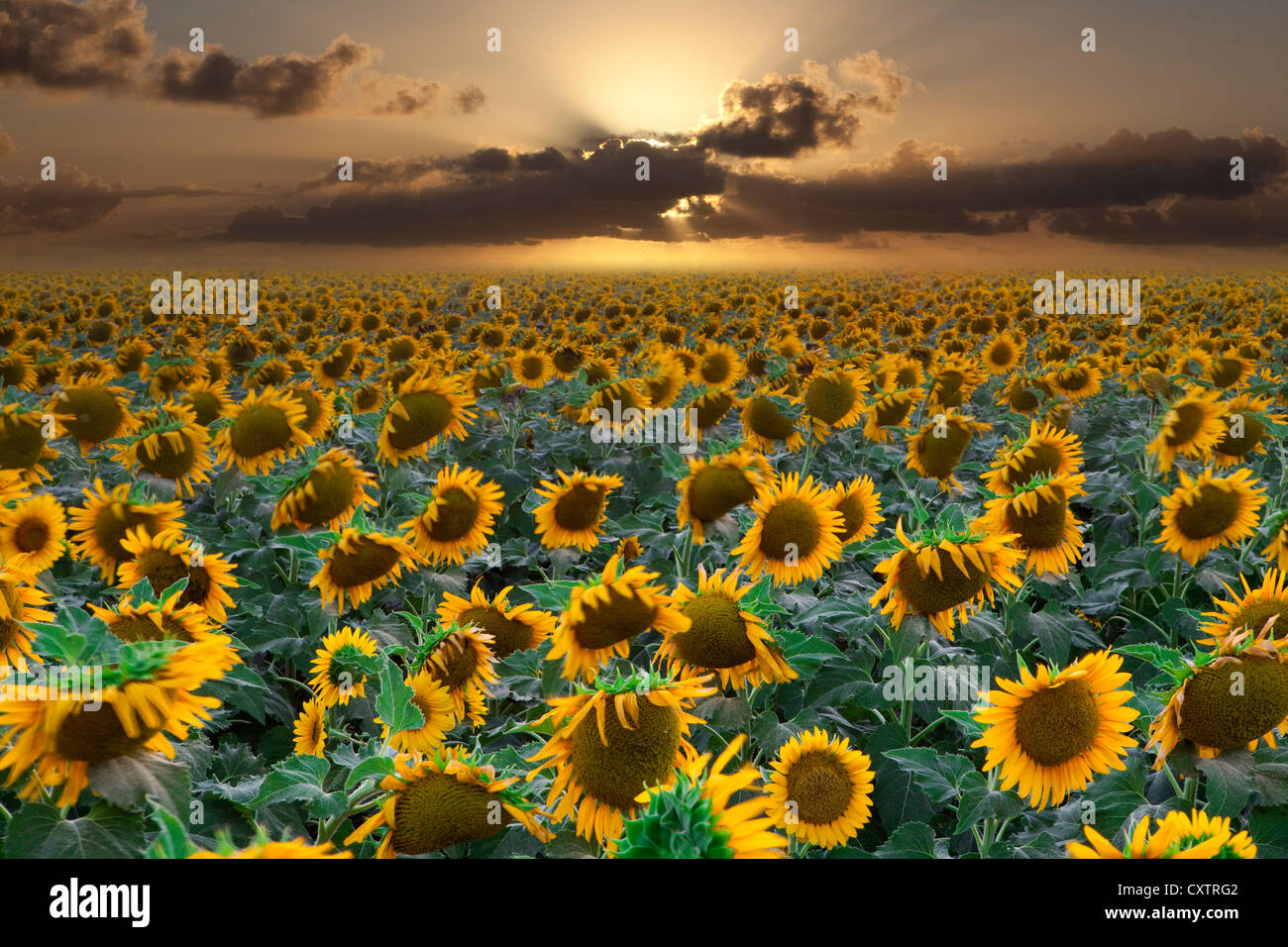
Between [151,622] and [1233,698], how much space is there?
3197mm

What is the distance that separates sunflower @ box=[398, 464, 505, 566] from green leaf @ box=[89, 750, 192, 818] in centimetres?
295

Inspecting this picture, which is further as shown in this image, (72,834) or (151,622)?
(151,622)

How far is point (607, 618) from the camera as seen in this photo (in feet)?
8.98

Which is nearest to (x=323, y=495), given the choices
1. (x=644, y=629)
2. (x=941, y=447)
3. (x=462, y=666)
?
(x=462, y=666)

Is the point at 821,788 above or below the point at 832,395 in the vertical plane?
below

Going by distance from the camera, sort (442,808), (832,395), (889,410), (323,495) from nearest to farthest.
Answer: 1. (442,808)
2. (323,495)
3. (832,395)
4. (889,410)

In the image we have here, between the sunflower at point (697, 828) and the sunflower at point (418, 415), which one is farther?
the sunflower at point (418, 415)

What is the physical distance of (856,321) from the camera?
53.4 feet

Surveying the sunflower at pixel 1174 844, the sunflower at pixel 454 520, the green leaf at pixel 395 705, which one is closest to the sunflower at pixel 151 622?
the green leaf at pixel 395 705

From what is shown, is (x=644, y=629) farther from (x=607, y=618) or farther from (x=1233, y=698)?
(x=1233, y=698)

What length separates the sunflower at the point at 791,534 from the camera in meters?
4.30

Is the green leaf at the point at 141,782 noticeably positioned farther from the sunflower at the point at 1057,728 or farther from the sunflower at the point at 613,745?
the sunflower at the point at 1057,728

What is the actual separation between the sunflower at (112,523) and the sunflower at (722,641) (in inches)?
121

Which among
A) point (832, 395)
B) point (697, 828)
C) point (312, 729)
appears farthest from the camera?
point (832, 395)
